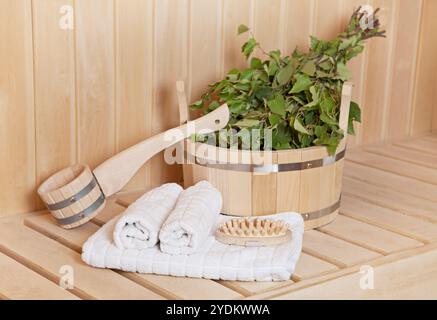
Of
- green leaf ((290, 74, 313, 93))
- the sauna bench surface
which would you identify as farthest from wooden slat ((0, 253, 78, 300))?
green leaf ((290, 74, 313, 93))

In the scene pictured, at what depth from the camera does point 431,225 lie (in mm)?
1731

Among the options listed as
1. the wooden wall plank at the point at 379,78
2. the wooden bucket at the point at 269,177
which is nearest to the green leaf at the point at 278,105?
the wooden bucket at the point at 269,177

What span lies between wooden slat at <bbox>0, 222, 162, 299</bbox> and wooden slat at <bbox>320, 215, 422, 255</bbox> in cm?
45

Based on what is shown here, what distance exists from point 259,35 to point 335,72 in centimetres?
29

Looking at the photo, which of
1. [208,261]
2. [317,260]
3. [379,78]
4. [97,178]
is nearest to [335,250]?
[317,260]

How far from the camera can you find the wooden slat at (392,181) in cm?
195

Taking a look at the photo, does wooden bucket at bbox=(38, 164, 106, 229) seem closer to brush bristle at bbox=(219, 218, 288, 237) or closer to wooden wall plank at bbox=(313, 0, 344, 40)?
brush bristle at bbox=(219, 218, 288, 237)

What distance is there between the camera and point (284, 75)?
1749 millimetres

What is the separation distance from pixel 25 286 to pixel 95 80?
20.7 inches

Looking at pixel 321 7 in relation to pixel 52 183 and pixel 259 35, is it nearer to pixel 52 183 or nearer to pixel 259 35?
pixel 259 35

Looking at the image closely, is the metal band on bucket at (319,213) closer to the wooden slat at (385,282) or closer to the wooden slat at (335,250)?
the wooden slat at (335,250)

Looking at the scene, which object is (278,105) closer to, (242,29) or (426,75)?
(242,29)

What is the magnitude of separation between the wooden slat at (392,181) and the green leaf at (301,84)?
1.33ft

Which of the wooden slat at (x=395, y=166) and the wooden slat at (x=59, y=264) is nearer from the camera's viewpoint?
the wooden slat at (x=59, y=264)
